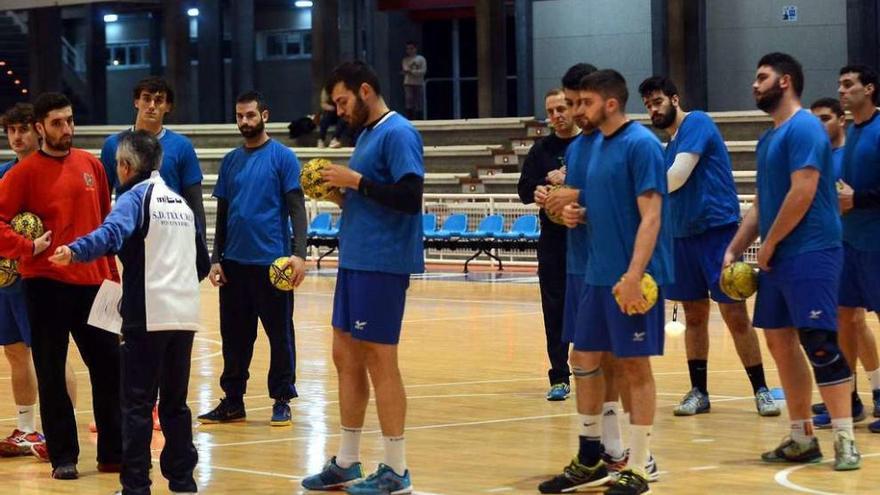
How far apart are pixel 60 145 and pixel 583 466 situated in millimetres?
3205

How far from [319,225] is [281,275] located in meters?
15.4

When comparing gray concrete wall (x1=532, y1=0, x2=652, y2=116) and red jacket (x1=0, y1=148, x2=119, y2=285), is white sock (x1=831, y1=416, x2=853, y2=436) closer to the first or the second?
red jacket (x1=0, y1=148, x2=119, y2=285)

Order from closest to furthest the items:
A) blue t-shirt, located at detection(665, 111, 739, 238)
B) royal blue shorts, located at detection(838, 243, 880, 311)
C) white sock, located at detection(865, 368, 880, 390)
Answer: royal blue shorts, located at detection(838, 243, 880, 311), white sock, located at detection(865, 368, 880, 390), blue t-shirt, located at detection(665, 111, 739, 238)

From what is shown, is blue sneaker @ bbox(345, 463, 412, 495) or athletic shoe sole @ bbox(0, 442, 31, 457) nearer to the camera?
blue sneaker @ bbox(345, 463, 412, 495)

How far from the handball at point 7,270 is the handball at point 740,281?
3824mm

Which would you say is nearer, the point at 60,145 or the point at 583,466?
the point at 583,466

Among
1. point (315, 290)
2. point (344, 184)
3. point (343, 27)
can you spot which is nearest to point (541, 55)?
point (343, 27)

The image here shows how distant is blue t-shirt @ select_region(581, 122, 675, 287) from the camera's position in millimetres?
7207

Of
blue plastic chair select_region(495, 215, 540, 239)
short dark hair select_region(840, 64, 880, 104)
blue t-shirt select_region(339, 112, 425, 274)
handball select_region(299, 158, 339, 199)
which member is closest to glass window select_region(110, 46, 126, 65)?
blue plastic chair select_region(495, 215, 540, 239)

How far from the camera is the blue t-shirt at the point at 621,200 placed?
7207 millimetres

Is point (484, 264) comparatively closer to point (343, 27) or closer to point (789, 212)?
point (343, 27)

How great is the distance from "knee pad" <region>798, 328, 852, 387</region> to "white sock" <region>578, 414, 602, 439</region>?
1.20 metres

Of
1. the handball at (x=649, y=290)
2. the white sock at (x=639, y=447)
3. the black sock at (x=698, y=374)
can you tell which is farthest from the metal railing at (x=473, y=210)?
the handball at (x=649, y=290)

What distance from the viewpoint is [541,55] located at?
3141 centimetres
